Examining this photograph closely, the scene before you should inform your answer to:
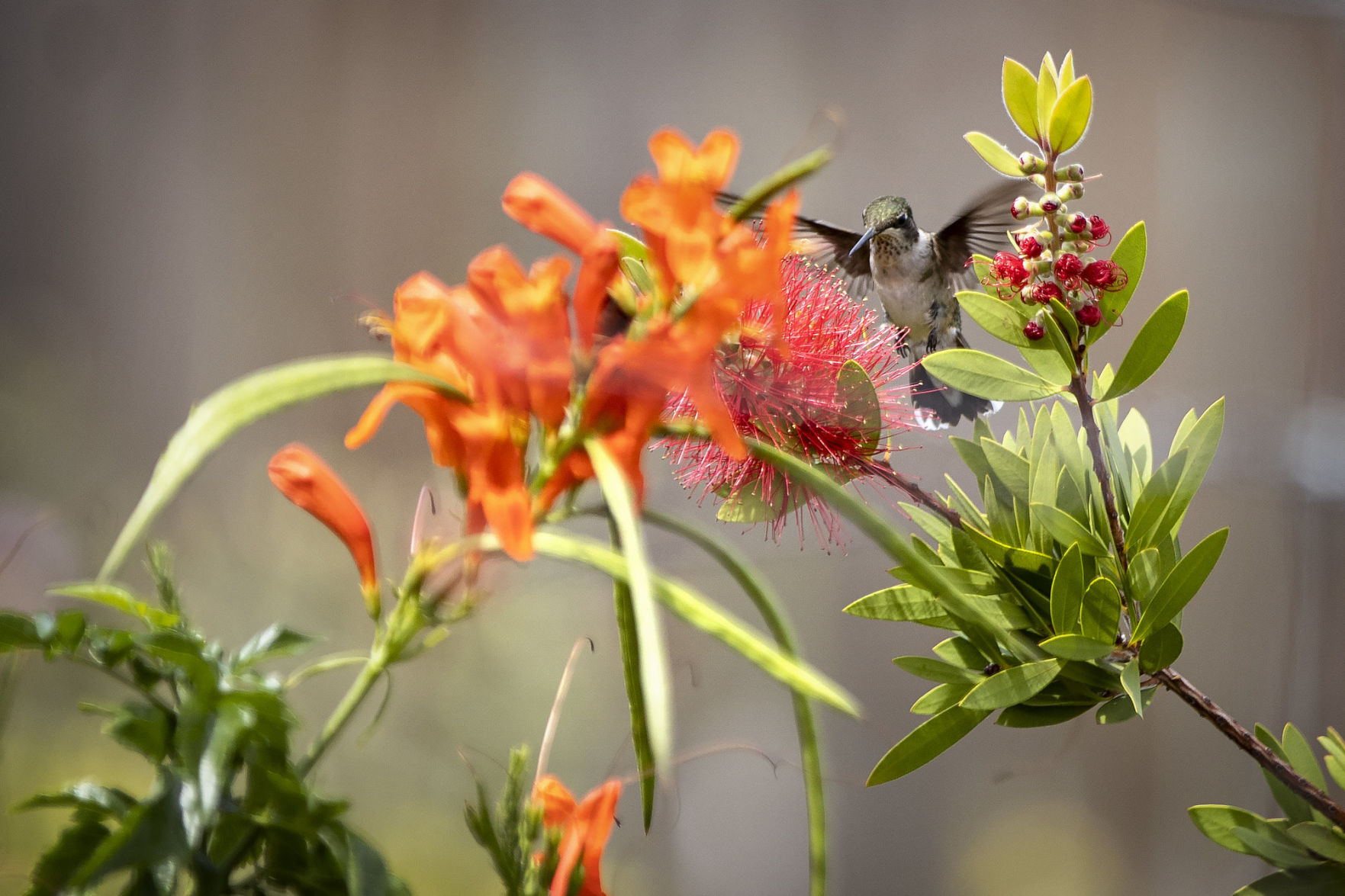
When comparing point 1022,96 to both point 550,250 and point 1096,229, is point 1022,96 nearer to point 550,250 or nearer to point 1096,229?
point 1096,229

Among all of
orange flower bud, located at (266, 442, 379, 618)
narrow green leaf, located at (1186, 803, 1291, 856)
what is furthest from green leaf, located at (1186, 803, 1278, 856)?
orange flower bud, located at (266, 442, 379, 618)

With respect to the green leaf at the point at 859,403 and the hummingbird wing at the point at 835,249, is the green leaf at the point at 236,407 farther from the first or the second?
the hummingbird wing at the point at 835,249

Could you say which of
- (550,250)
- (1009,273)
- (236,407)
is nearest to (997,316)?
(1009,273)

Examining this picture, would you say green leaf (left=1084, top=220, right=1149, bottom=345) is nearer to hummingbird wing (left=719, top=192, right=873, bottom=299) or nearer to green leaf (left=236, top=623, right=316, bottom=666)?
hummingbird wing (left=719, top=192, right=873, bottom=299)

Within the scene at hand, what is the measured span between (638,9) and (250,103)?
29 cm

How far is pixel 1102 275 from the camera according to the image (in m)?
0.26

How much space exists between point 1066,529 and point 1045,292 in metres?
0.08

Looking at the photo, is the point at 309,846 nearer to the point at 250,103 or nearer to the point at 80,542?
the point at 80,542

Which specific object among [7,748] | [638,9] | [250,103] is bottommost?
[7,748]

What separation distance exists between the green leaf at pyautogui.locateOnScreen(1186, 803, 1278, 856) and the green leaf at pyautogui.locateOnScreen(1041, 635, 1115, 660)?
108 millimetres

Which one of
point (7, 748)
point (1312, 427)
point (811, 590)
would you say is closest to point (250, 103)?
point (7, 748)

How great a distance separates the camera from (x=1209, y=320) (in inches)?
28.7

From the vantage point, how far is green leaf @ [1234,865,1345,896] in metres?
0.31

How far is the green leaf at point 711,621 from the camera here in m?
0.14
